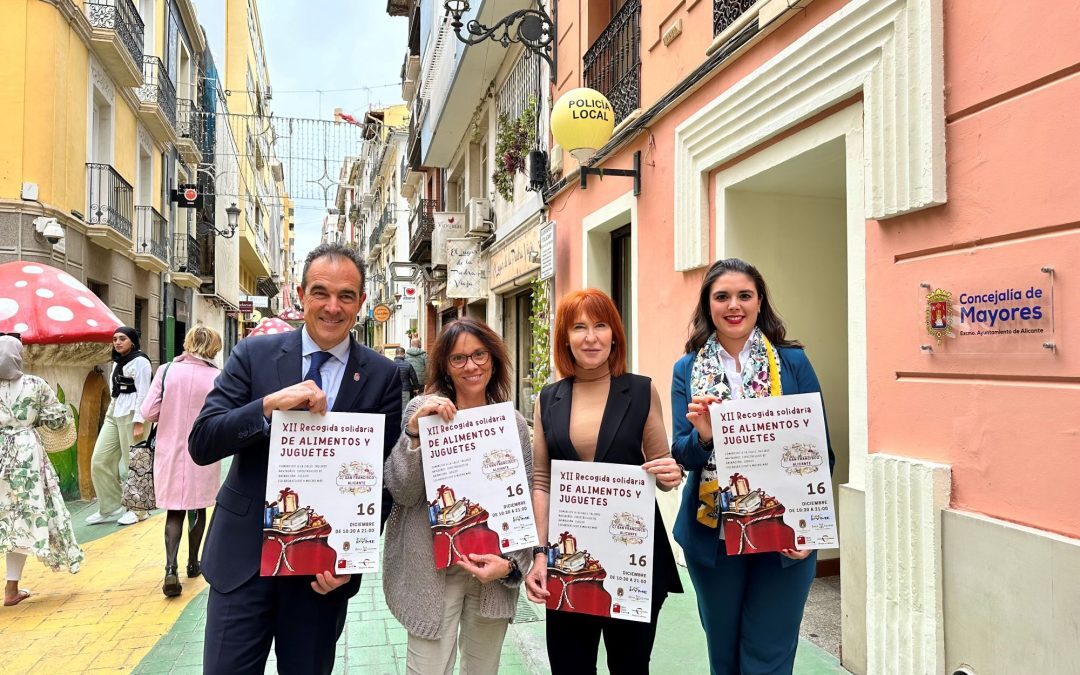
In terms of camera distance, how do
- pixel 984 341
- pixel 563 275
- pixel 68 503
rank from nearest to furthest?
pixel 984 341 < pixel 68 503 < pixel 563 275

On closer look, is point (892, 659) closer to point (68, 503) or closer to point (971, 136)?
point (971, 136)

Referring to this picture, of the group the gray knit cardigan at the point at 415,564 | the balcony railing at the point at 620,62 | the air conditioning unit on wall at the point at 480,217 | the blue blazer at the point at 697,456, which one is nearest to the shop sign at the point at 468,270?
the air conditioning unit on wall at the point at 480,217

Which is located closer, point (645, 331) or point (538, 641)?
point (538, 641)

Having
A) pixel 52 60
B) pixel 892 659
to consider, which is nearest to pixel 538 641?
pixel 892 659

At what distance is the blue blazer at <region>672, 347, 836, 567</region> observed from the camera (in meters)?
2.37

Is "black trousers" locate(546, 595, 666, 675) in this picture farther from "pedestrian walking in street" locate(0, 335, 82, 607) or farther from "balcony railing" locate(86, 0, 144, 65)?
"balcony railing" locate(86, 0, 144, 65)

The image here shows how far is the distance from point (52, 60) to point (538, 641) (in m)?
11.0

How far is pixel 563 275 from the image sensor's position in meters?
8.62

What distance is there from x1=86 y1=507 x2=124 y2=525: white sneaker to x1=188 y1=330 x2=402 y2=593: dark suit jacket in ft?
19.2

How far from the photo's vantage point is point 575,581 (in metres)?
2.24

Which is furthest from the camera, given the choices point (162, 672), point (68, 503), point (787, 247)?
point (68, 503)

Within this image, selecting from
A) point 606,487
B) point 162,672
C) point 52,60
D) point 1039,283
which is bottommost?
point 162,672

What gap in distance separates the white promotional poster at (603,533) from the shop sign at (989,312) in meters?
1.64

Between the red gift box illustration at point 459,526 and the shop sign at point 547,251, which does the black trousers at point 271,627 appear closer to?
the red gift box illustration at point 459,526
